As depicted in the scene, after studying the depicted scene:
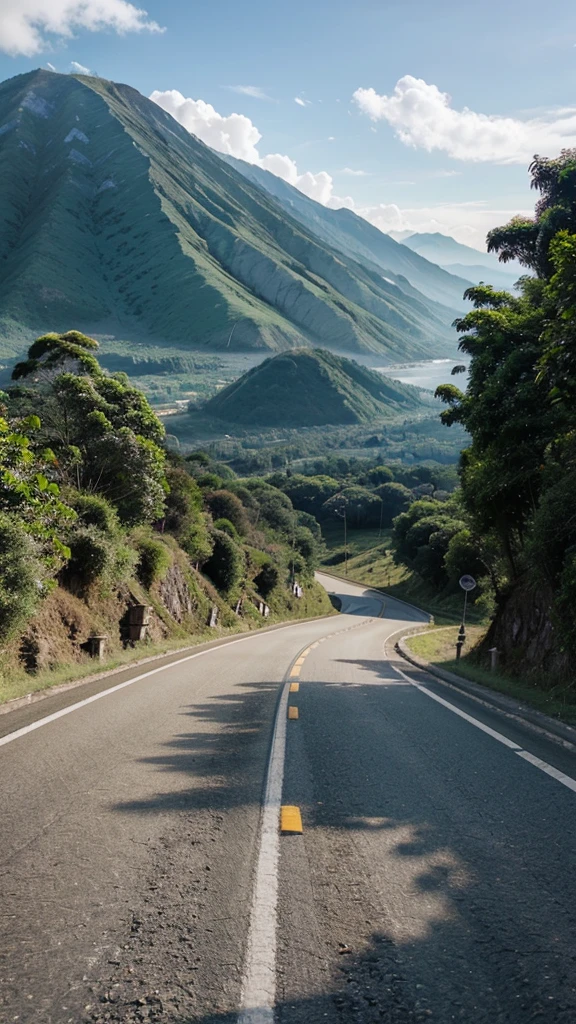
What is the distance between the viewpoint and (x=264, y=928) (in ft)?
12.0

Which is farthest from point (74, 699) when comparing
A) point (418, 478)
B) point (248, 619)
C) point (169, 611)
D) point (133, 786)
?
point (418, 478)

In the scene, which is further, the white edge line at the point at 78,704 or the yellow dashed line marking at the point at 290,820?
the white edge line at the point at 78,704

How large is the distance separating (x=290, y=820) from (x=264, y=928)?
5.37 feet

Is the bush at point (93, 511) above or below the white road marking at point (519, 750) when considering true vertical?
above

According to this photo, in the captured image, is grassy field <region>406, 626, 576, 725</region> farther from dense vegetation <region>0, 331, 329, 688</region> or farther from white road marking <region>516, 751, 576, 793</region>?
dense vegetation <region>0, 331, 329, 688</region>

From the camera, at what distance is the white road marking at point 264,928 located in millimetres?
2982

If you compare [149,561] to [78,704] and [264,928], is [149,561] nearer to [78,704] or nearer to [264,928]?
[78,704]

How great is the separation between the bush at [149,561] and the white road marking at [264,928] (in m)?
19.2

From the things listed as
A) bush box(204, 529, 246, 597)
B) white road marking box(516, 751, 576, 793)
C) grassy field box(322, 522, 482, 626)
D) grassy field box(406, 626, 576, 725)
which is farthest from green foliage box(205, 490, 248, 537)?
white road marking box(516, 751, 576, 793)

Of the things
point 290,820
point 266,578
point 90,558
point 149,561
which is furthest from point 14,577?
point 266,578

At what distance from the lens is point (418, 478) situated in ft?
618

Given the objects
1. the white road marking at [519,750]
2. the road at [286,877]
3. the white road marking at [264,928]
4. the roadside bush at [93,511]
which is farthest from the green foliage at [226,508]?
the white road marking at [264,928]

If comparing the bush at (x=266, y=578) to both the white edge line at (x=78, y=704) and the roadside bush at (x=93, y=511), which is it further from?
the white edge line at (x=78, y=704)

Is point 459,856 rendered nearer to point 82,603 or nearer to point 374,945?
point 374,945
